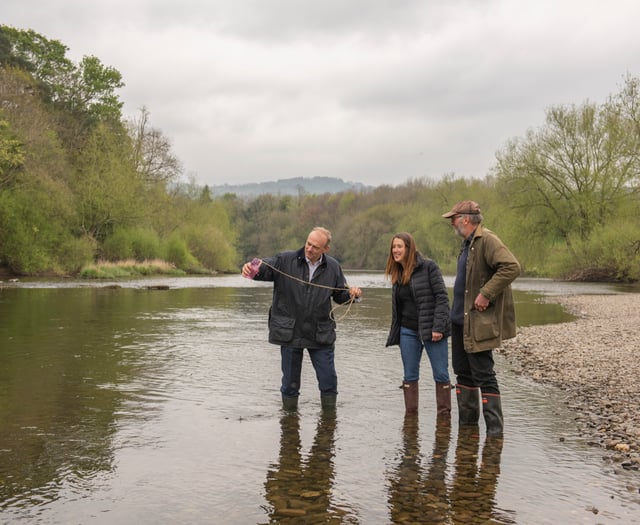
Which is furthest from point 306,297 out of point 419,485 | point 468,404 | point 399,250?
point 419,485

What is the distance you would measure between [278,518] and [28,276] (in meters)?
41.9

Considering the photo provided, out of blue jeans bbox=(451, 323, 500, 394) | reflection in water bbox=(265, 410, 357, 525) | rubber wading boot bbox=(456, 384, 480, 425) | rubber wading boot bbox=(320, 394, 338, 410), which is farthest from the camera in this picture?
rubber wading boot bbox=(320, 394, 338, 410)

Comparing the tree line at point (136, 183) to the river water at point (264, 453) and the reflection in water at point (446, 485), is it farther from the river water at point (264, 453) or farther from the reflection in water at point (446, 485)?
the reflection in water at point (446, 485)

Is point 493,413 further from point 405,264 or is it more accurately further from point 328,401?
point 328,401

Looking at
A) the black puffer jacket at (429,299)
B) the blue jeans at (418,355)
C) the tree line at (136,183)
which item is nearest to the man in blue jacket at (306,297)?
the black puffer jacket at (429,299)

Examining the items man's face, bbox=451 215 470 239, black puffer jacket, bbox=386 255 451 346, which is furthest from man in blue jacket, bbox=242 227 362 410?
man's face, bbox=451 215 470 239

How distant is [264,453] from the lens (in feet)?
21.4

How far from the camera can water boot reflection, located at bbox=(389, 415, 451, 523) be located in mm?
4969

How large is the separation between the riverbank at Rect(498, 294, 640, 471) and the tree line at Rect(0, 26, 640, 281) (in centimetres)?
2792

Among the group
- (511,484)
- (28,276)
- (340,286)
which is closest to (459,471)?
(511,484)

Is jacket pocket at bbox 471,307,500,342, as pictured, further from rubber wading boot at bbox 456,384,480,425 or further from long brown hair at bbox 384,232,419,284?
long brown hair at bbox 384,232,419,284

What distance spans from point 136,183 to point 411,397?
158ft

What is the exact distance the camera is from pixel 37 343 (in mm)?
14023

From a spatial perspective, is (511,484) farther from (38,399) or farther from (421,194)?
(421,194)
